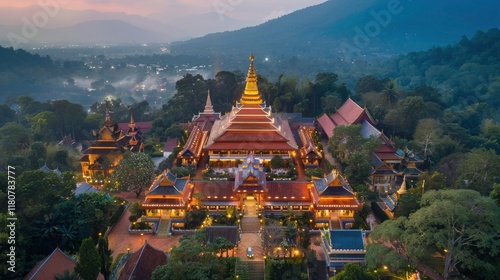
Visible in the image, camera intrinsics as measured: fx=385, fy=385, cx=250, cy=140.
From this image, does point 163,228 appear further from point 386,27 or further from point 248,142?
point 386,27

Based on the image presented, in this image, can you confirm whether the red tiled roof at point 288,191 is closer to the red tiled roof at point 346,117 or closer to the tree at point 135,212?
the tree at point 135,212

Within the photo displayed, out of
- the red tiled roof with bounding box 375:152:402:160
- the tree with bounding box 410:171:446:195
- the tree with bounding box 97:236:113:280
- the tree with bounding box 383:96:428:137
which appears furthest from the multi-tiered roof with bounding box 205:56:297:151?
the tree with bounding box 97:236:113:280

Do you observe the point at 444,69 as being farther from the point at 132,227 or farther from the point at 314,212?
the point at 132,227

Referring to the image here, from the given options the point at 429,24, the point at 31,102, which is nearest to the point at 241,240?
the point at 31,102

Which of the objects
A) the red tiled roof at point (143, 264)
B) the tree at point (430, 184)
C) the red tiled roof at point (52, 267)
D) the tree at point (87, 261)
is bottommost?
the tree at point (430, 184)

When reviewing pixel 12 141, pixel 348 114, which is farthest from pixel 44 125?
pixel 348 114

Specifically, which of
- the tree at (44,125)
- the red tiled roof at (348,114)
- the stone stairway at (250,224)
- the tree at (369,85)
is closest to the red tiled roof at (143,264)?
the stone stairway at (250,224)
